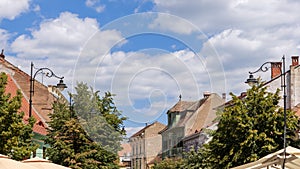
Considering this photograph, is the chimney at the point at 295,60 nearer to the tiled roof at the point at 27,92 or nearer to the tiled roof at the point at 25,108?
the tiled roof at the point at 27,92

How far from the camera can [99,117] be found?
22.0 meters

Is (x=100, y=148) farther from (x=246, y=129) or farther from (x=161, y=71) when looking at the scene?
(x=161, y=71)

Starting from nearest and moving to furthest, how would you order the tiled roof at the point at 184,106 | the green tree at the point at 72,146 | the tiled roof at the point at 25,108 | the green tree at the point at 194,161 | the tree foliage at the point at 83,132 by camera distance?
the tiled roof at the point at 184,106
the tree foliage at the point at 83,132
the green tree at the point at 72,146
the green tree at the point at 194,161
the tiled roof at the point at 25,108

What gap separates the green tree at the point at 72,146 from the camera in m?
24.1

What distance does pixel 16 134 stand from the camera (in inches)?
771

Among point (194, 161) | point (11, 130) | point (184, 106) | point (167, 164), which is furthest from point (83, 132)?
point (184, 106)

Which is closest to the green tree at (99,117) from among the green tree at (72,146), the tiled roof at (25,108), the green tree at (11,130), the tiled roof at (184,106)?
the green tree at (72,146)

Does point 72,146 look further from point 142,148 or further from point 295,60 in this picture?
point 295,60

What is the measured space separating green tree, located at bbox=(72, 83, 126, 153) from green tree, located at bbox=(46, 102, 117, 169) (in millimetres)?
699

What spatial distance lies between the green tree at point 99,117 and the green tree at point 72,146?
699 mm

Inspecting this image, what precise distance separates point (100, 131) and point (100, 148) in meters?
3.85

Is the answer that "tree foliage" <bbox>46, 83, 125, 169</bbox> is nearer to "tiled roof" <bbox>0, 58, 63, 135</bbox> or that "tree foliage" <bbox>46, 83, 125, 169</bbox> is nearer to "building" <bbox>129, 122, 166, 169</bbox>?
"building" <bbox>129, 122, 166, 169</bbox>

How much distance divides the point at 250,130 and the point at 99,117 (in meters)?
5.27

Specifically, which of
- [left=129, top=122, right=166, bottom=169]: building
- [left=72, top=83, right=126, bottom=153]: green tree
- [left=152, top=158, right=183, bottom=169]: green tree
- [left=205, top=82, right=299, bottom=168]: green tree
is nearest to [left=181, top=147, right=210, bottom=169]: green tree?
[left=152, top=158, right=183, bottom=169]: green tree
